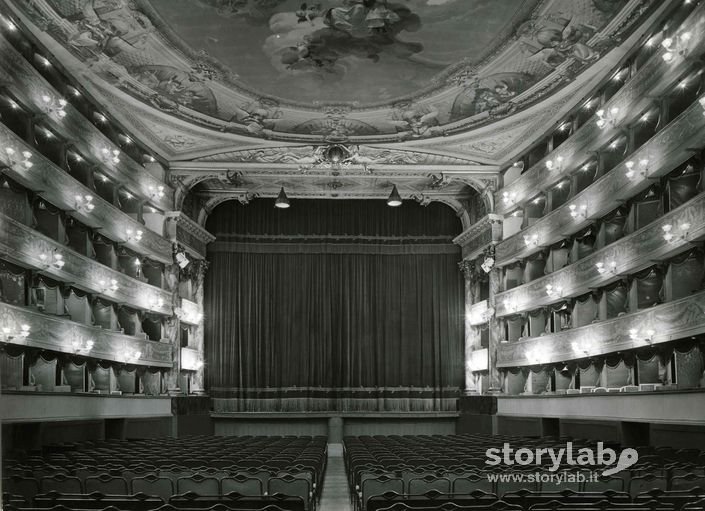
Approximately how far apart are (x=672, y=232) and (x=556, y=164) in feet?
27.7

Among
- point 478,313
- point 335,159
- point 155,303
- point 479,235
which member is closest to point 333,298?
point 478,313

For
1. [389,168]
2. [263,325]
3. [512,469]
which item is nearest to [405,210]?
[389,168]

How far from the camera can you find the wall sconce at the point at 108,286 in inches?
997

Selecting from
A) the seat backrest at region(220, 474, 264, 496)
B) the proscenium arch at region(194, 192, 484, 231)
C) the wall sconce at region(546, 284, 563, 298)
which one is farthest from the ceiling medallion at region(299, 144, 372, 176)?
the seat backrest at region(220, 474, 264, 496)

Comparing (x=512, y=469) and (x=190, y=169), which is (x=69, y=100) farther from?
(x=512, y=469)

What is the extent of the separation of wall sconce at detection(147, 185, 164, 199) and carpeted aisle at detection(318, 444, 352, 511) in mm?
11298

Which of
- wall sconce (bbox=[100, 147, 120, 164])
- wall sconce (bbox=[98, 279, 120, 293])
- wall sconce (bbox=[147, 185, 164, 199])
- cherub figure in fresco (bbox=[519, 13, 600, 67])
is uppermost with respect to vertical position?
cherub figure in fresco (bbox=[519, 13, 600, 67])

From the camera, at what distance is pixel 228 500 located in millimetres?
9734

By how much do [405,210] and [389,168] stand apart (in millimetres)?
6045

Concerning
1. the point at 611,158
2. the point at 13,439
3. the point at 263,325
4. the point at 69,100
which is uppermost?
the point at 69,100

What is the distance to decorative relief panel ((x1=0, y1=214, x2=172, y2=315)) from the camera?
19672 mm

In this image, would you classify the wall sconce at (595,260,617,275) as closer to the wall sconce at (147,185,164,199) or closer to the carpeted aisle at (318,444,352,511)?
the carpeted aisle at (318,444,352,511)

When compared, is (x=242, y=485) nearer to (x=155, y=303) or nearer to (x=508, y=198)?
(x=155, y=303)

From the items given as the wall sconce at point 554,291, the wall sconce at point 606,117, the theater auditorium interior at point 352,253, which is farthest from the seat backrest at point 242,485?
the wall sconce at point 554,291
